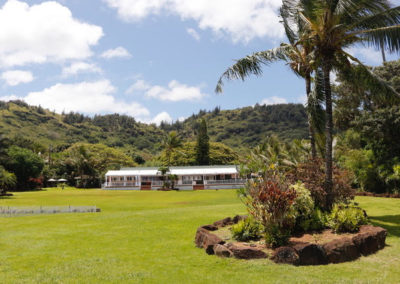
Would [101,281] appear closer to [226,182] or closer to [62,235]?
[62,235]

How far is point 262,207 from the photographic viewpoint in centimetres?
856

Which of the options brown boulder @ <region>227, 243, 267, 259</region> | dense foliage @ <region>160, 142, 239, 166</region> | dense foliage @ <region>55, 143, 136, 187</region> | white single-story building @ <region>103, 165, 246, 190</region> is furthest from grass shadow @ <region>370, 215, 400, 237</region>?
dense foliage @ <region>160, 142, 239, 166</region>

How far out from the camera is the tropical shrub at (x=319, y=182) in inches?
415

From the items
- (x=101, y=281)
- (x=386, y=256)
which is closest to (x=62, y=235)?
(x=101, y=281)

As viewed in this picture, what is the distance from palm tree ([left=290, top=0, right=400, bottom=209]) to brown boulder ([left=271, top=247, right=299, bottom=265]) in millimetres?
3908

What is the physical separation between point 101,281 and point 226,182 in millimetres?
41607

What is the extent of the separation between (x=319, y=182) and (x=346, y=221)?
1876 mm

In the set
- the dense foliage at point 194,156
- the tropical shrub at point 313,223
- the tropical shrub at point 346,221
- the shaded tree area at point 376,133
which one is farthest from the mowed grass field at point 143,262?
the dense foliage at point 194,156

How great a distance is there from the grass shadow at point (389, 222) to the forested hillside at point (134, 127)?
103 meters

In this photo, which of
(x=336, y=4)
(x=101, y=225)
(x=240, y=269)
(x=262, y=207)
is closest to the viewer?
(x=240, y=269)

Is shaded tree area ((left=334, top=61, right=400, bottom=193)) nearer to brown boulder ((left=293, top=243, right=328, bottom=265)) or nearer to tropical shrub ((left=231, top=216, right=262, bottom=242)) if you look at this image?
tropical shrub ((left=231, top=216, right=262, bottom=242))

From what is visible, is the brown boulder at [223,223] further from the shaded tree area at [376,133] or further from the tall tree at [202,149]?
the tall tree at [202,149]

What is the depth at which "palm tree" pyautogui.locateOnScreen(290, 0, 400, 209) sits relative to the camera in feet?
35.1

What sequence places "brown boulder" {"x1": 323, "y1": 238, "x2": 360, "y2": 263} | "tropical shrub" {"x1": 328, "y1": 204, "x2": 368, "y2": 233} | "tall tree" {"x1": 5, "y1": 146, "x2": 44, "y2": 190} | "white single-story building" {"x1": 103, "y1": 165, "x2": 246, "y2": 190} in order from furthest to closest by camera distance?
"white single-story building" {"x1": 103, "y1": 165, "x2": 246, "y2": 190} < "tall tree" {"x1": 5, "y1": 146, "x2": 44, "y2": 190} < "tropical shrub" {"x1": 328, "y1": 204, "x2": 368, "y2": 233} < "brown boulder" {"x1": 323, "y1": 238, "x2": 360, "y2": 263}
